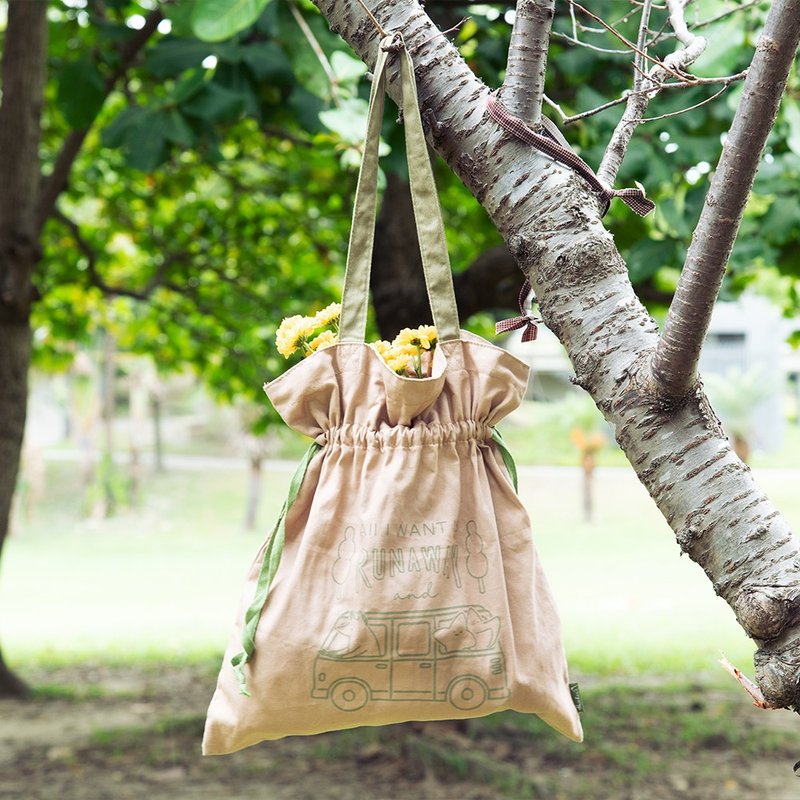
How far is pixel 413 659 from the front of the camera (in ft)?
3.75

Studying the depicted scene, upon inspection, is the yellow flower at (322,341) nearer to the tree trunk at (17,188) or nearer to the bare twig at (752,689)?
the bare twig at (752,689)

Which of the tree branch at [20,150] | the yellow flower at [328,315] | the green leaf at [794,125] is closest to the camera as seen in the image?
the yellow flower at [328,315]

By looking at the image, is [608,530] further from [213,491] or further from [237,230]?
[237,230]

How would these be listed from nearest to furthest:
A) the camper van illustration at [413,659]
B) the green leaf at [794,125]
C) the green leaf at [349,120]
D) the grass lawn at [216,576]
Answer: the camper van illustration at [413,659] → the green leaf at [349,120] → the green leaf at [794,125] → the grass lawn at [216,576]

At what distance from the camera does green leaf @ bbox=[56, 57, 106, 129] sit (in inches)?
124

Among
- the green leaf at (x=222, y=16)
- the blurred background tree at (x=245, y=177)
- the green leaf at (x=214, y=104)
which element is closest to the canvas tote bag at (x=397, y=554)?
the blurred background tree at (x=245, y=177)

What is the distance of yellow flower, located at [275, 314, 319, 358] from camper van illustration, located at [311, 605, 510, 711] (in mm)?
338

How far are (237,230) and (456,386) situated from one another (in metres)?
5.22

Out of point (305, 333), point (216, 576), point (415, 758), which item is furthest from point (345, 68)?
point (216, 576)

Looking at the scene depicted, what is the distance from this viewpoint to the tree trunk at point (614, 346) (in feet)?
3.37

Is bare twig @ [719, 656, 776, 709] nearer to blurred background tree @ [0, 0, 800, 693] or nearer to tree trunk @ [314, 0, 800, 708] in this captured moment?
tree trunk @ [314, 0, 800, 708]

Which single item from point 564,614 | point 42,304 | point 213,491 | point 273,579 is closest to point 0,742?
point 42,304

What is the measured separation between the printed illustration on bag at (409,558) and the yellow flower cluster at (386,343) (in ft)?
0.61

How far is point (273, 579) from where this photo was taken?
120 cm
